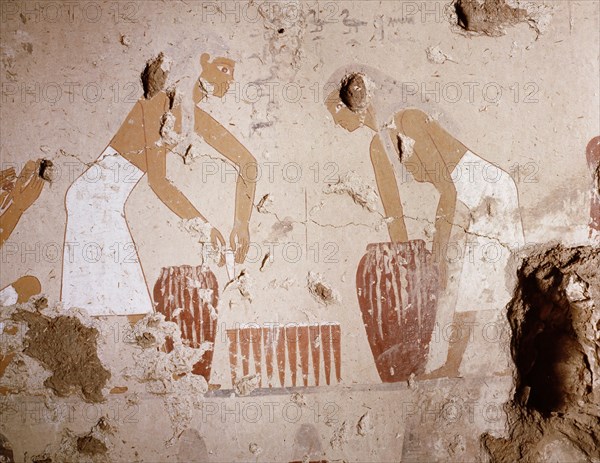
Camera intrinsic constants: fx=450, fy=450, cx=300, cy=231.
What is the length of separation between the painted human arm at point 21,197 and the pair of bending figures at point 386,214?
0.17 meters

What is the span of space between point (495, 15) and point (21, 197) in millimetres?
2407

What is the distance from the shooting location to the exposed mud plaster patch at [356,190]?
7.00 feet

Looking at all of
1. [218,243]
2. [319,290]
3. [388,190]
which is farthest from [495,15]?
[218,243]

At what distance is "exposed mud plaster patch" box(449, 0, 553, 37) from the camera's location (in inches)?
83.9

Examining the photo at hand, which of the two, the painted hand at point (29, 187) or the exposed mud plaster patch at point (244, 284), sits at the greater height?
the painted hand at point (29, 187)

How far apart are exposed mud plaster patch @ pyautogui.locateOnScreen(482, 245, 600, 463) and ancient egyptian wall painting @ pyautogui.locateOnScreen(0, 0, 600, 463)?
0.01 metres

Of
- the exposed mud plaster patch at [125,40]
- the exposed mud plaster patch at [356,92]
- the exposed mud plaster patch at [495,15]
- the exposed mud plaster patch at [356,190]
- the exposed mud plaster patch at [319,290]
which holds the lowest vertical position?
the exposed mud plaster patch at [319,290]

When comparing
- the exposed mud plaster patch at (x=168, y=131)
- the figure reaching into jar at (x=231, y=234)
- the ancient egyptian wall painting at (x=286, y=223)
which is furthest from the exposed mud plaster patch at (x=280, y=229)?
the exposed mud plaster patch at (x=168, y=131)

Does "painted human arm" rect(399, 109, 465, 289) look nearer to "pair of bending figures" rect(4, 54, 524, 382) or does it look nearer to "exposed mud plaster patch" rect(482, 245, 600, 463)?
"pair of bending figures" rect(4, 54, 524, 382)

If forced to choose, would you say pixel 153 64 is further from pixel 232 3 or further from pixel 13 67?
pixel 13 67

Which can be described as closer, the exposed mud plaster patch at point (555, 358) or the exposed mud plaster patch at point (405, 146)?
the exposed mud plaster patch at point (555, 358)

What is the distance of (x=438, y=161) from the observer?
85.0 inches

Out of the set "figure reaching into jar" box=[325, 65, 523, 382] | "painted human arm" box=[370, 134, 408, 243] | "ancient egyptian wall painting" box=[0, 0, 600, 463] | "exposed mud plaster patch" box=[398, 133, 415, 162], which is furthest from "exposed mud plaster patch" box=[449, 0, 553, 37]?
"painted human arm" box=[370, 134, 408, 243]

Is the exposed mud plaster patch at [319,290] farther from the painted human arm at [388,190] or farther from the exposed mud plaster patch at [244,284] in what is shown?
the painted human arm at [388,190]
